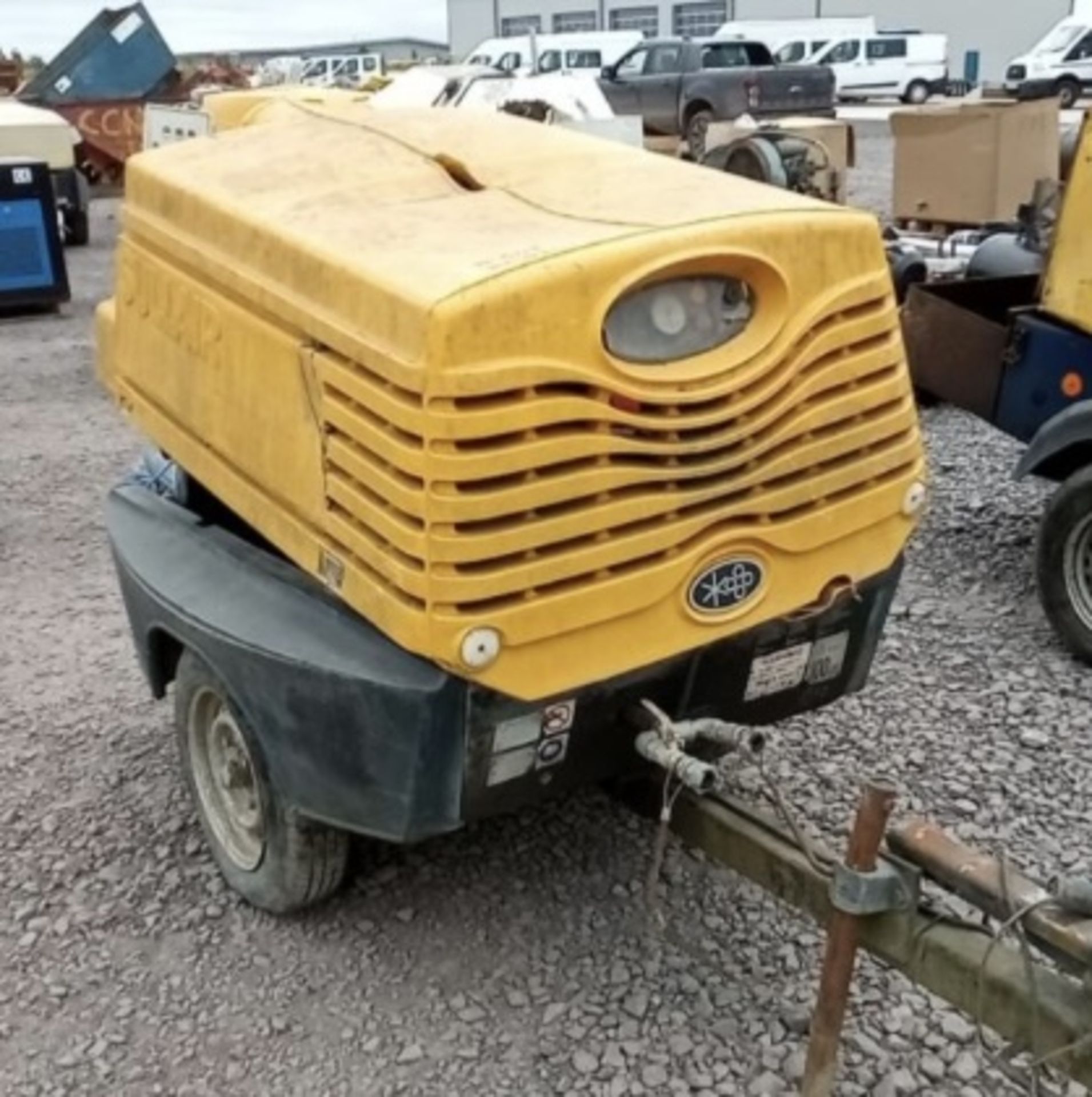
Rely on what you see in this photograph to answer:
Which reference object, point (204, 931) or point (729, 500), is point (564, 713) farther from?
point (204, 931)

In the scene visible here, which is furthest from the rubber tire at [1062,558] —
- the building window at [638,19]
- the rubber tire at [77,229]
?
the building window at [638,19]

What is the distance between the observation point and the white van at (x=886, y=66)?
3378cm

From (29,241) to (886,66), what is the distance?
27102 mm

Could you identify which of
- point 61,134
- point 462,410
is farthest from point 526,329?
point 61,134

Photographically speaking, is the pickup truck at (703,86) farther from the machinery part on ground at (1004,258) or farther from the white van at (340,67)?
the machinery part on ground at (1004,258)

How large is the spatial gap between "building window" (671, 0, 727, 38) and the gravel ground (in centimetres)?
4593

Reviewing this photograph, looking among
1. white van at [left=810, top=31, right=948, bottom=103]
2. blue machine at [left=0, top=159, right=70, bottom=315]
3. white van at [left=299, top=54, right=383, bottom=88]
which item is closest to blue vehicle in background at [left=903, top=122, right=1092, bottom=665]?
blue machine at [left=0, top=159, right=70, bottom=315]

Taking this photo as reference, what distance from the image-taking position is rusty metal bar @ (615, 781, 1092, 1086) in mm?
2295

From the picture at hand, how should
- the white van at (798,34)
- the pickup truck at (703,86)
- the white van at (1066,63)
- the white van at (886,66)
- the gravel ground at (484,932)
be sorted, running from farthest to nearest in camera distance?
the white van at (798,34) < the white van at (886,66) < the white van at (1066,63) < the pickup truck at (703,86) < the gravel ground at (484,932)

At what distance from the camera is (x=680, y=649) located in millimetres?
A: 2771

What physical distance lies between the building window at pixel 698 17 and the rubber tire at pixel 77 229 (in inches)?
1416

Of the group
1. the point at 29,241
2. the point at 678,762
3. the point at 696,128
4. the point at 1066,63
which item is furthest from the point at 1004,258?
the point at 1066,63

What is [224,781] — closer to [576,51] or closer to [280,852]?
[280,852]

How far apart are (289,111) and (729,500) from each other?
5.90 feet
